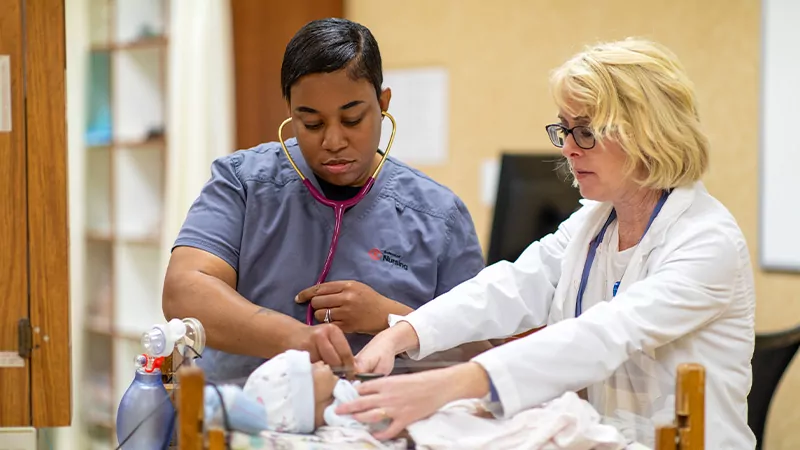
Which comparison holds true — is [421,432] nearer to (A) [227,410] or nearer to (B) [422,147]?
(A) [227,410]

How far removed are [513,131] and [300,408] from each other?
9.00 feet

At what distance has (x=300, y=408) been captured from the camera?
1.17m

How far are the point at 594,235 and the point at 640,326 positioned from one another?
0.32 m

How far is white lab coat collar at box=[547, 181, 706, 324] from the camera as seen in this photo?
4.84ft

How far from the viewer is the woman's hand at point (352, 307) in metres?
1.57

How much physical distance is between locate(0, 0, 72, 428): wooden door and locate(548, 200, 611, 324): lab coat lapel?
104cm

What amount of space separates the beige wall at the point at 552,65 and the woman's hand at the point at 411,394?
6.29 ft

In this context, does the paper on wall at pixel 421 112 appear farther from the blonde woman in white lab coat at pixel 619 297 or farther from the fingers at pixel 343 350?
the fingers at pixel 343 350

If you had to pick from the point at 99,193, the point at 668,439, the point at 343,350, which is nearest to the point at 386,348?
the point at 343,350

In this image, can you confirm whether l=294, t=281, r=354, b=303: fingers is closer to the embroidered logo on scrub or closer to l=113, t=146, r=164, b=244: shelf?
the embroidered logo on scrub

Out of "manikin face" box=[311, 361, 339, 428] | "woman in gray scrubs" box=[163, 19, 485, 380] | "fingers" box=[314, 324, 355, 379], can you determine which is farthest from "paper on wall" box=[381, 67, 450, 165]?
"manikin face" box=[311, 361, 339, 428]

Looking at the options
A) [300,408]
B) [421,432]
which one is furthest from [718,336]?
[300,408]

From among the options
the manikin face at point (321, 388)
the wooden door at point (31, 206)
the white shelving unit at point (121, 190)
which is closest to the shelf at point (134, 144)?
the white shelving unit at point (121, 190)

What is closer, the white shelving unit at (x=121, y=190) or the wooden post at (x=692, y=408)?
the wooden post at (x=692, y=408)
